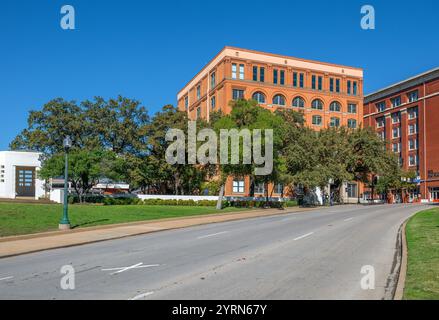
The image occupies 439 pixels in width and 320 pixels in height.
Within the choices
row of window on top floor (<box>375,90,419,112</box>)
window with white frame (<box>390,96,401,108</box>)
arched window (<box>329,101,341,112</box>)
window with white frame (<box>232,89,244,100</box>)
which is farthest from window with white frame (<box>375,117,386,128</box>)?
window with white frame (<box>232,89,244,100</box>)

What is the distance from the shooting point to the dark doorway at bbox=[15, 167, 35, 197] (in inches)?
2151

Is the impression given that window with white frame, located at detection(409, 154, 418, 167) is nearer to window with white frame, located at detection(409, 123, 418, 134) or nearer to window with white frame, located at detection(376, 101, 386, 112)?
window with white frame, located at detection(409, 123, 418, 134)

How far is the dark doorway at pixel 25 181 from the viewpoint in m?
54.6

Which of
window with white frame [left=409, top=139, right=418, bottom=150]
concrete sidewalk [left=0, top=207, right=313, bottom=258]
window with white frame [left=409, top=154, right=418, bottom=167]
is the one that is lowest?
concrete sidewalk [left=0, top=207, right=313, bottom=258]

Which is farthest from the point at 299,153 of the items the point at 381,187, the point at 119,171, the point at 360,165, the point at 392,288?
the point at 392,288

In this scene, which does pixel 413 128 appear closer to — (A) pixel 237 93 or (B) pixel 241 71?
(B) pixel 241 71

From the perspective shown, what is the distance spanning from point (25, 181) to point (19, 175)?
1.07 meters

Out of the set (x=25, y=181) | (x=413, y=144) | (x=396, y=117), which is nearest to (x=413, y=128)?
(x=413, y=144)

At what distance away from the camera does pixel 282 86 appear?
72625 millimetres

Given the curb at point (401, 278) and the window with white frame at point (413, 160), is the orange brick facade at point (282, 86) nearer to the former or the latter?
the window with white frame at point (413, 160)

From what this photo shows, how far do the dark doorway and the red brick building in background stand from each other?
171 ft

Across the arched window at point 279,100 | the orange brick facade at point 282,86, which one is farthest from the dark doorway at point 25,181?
the arched window at point 279,100

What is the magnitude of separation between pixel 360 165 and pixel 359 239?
4380 centimetres
